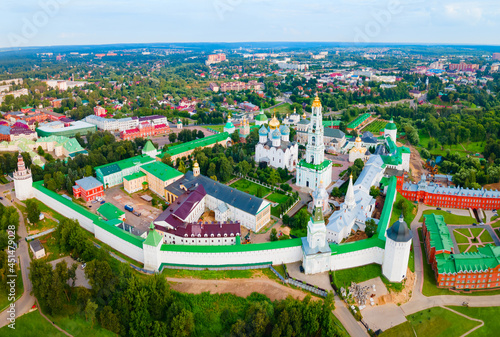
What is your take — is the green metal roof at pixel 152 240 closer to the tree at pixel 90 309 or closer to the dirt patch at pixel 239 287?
the dirt patch at pixel 239 287

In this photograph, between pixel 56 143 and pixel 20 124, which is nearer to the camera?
pixel 56 143

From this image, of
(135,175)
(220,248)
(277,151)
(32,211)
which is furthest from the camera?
(277,151)

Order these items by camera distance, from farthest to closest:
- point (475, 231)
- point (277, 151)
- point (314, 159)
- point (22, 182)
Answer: point (277, 151), point (314, 159), point (22, 182), point (475, 231)

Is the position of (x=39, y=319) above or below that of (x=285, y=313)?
below

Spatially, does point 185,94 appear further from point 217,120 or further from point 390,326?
point 390,326

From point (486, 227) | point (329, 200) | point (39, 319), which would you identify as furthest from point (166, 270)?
point (486, 227)

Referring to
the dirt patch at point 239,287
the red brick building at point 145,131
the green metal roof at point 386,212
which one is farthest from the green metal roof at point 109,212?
the red brick building at point 145,131

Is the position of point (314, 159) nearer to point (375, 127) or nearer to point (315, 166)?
point (315, 166)

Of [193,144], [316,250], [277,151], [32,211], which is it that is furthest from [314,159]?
[32,211]
